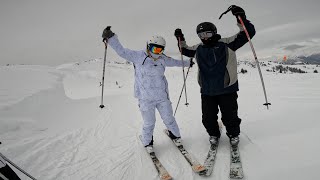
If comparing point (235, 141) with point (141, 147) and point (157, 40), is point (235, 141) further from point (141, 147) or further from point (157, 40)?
point (157, 40)

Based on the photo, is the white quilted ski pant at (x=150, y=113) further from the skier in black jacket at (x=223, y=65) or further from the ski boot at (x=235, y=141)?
the ski boot at (x=235, y=141)

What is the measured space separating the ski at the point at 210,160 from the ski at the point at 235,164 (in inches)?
13.9

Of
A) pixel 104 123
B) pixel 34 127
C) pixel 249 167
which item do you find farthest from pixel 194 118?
pixel 34 127

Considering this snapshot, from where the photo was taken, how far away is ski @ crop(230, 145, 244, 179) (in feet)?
12.9

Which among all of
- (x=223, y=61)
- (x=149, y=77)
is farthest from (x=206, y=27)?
(x=149, y=77)

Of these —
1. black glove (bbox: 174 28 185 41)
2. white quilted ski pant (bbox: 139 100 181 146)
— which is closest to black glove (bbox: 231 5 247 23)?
black glove (bbox: 174 28 185 41)

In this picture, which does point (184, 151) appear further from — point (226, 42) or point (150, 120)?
point (226, 42)

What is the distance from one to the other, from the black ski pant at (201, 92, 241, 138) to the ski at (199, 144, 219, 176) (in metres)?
0.45

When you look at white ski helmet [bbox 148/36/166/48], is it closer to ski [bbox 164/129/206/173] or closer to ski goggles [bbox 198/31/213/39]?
ski goggles [bbox 198/31/213/39]

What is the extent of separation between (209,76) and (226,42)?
80cm

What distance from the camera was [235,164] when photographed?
4.27 m

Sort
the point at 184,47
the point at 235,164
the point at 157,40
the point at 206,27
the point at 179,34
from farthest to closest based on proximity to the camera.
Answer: the point at 179,34, the point at 184,47, the point at 157,40, the point at 206,27, the point at 235,164

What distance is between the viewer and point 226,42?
4.92 m

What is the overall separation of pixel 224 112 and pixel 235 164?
46.1 inches
